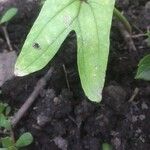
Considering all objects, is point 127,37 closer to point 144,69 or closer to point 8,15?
point 144,69

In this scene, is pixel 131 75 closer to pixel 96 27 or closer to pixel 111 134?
Answer: pixel 111 134

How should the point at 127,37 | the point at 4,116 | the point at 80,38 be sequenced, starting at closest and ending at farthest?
the point at 80,38 < the point at 4,116 < the point at 127,37

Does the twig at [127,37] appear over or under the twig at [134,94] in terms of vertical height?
over

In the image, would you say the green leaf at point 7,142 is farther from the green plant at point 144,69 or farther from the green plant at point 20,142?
the green plant at point 144,69

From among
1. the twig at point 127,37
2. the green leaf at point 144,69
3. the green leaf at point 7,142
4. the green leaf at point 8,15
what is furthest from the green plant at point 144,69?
the green leaf at point 8,15

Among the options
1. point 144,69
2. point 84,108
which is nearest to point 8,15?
point 84,108

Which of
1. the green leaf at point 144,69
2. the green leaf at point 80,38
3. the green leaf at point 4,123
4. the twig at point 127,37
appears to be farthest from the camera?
the twig at point 127,37
